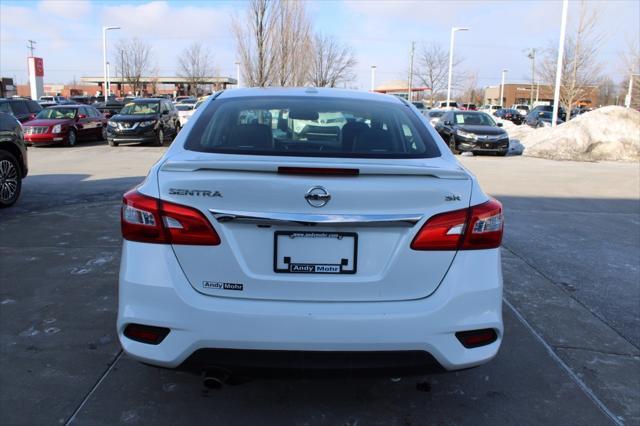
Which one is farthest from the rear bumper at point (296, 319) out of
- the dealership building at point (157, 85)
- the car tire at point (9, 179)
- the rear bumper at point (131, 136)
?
the dealership building at point (157, 85)

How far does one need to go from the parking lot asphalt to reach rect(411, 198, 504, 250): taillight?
73cm

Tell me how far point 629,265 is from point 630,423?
11.0ft

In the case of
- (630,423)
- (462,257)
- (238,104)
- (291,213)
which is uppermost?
(238,104)

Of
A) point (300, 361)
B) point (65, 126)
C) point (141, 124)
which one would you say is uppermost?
point (141, 124)

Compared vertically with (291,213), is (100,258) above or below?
below

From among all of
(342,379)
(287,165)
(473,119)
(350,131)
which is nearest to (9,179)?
(350,131)

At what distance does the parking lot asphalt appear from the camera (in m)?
3.02

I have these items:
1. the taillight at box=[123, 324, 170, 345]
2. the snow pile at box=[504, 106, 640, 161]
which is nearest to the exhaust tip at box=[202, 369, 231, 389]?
the taillight at box=[123, 324, 170, 345]

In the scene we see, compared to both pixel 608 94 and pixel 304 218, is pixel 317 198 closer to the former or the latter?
pixel 304 218

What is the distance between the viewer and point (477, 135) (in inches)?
722

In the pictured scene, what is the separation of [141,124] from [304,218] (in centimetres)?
1757

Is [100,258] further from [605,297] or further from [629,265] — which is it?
[629,265]

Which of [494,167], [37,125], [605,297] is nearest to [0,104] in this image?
[37,125]

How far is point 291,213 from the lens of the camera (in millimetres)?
2418
